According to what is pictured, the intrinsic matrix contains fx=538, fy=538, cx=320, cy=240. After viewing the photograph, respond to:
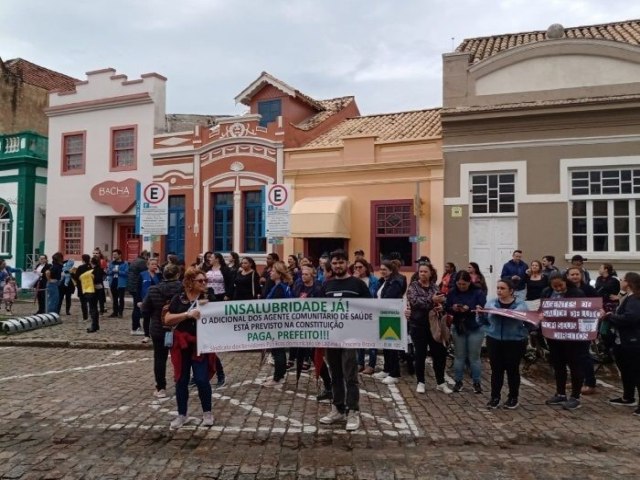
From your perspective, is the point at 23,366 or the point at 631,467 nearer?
the point at 631,467

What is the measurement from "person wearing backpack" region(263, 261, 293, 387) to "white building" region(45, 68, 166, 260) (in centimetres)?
1228

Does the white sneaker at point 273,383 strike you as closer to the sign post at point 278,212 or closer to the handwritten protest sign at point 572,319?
the handwritten protest sign at point 572,319

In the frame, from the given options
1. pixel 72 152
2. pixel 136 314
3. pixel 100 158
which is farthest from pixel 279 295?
pixel 72 152

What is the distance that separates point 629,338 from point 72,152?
19.7m

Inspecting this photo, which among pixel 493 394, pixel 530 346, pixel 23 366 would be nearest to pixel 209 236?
pixel 23 366

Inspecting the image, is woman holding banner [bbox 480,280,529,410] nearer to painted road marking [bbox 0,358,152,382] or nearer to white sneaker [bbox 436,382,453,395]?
white sneaker [bbox 436,382,453,395]

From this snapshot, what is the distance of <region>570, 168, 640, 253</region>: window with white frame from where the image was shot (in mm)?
12977

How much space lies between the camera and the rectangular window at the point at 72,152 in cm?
2022

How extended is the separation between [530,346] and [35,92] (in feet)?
84.8

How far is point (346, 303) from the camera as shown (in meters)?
6.23

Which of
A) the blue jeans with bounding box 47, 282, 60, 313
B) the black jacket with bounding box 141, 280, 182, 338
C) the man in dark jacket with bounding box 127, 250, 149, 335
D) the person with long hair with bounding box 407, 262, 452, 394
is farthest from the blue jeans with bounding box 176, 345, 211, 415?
the blue jeans with bounding box 47, 282, 60, 313

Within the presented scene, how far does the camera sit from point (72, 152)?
20406 millimetres

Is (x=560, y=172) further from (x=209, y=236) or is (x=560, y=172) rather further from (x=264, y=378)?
(x=209, y=236)

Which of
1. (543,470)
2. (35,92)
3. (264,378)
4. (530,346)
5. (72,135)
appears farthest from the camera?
(35,92)
